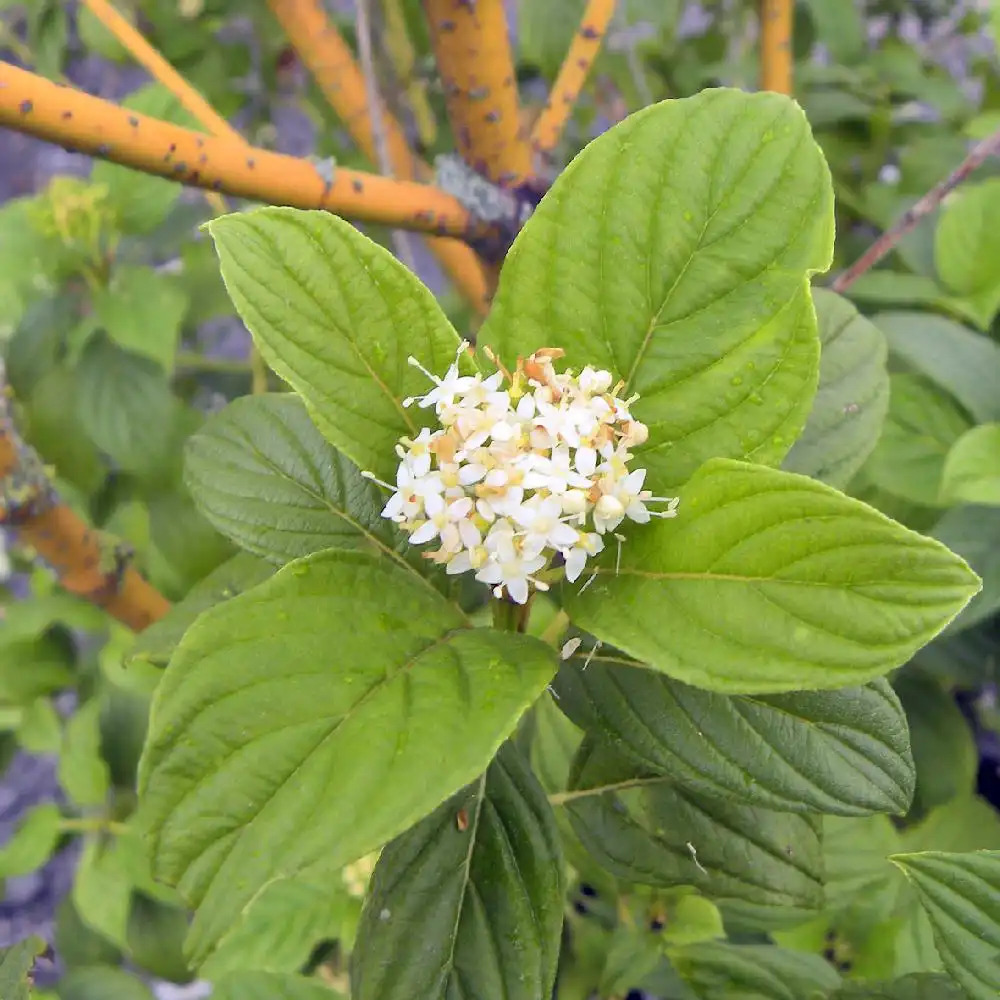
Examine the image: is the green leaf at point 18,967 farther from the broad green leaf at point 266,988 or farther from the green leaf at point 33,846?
the green leaf at point 33,846

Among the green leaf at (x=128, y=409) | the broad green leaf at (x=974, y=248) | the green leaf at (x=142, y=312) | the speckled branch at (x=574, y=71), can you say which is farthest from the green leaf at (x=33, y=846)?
the broad green leaf at (x=974, y=248)

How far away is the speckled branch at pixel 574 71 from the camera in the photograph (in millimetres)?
662

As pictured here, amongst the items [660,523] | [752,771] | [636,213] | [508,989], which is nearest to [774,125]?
[636,213]

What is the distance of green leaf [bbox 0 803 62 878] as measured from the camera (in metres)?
0.87

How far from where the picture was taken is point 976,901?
0.39m

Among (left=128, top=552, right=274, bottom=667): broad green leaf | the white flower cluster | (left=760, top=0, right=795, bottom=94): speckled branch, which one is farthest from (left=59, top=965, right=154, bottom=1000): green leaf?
(left=760, top=0, right=795, bottom=94): speckled branch

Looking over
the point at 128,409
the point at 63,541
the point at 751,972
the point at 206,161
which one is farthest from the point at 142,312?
the point at 751,972

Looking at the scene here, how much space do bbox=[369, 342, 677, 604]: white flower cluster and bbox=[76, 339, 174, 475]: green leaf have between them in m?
0.54

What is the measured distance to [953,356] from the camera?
0.70 metres

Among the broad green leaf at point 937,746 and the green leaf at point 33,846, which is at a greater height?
the green leaf at point 33,846

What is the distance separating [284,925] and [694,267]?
0.60 metres

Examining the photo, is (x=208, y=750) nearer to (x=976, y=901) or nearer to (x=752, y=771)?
(x=752, y=771)

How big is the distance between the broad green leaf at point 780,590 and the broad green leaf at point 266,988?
393 mm

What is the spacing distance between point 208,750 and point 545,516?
0.15m
